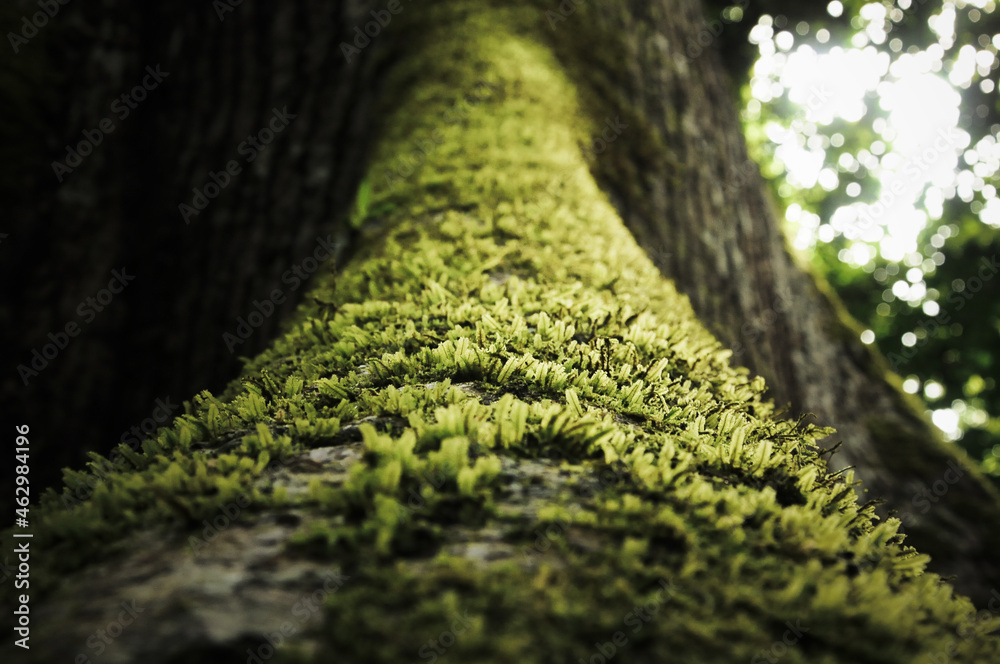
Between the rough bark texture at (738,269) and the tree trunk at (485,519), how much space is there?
5.61ft

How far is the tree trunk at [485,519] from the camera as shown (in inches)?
34.1

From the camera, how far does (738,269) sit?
4000 mm

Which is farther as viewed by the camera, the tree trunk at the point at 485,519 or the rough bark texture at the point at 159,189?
the rough bark texture at the point at 159,189

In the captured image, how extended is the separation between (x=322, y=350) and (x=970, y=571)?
14.5 feet

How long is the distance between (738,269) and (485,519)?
11.5ft

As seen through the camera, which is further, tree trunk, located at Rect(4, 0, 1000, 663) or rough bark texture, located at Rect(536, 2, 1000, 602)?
rough bark texture, located at Rect(536, 2, 1000, 602)

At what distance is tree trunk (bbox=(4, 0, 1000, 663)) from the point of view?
0.87m

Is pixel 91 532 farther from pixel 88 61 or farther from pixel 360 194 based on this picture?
pixel 88 61

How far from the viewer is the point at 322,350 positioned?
1.97 metres

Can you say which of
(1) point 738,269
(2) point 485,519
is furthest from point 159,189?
(1) point 738,269

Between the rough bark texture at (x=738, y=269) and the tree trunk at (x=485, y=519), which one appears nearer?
the tree trunk at (x=485, y=519)

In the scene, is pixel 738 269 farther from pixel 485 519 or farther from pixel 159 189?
pixel 159 189

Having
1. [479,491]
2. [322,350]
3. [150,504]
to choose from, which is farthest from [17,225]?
[479,491]

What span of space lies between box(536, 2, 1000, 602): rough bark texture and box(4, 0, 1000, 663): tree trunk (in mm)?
1711
